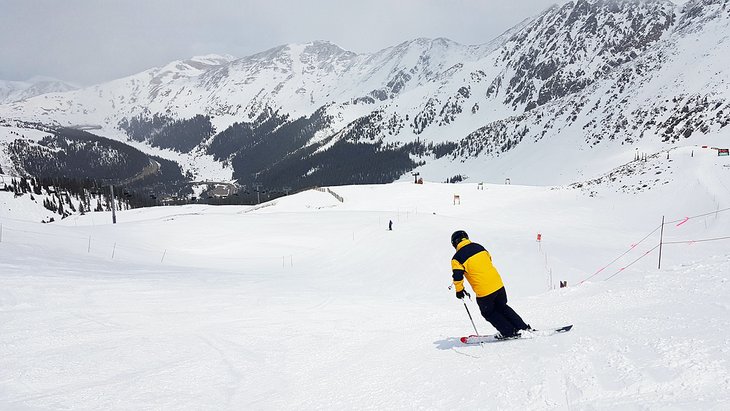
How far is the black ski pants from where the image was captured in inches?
287

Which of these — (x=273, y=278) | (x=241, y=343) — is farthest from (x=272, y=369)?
(x=273, y=278)

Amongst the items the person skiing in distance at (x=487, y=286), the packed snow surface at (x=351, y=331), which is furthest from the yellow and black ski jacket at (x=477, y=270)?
the packed snow surface at (x=351, y=331)

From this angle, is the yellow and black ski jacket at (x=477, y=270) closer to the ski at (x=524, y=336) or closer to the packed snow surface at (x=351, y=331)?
the ski at (x=524, y=336)

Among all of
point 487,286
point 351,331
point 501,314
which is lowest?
point 351,331

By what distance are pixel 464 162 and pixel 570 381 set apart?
170 m

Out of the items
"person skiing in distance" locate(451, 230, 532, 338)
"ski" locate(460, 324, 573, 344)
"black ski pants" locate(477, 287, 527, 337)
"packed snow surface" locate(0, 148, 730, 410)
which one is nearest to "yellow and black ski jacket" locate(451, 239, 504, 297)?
"person skiing in distance" locate(451, 230, 532, 338)

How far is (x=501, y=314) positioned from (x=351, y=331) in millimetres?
3618

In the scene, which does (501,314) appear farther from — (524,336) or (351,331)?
(351,331)

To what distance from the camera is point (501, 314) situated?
291 inches

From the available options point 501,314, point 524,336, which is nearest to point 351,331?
point 501,314

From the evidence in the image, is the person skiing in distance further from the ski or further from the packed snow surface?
the packed snow surface

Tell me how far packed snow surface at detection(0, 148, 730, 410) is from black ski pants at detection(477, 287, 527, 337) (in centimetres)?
34

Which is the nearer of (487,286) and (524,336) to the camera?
(524,336)

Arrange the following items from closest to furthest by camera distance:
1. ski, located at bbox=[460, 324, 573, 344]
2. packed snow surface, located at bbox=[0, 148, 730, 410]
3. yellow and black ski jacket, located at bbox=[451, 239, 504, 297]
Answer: packed snow surface, located at bbox=[0, 148, 730, 410]
ski, located at bbox=[460, 324, 573, 344]
yellow and black ski jacket, located at bbox=[451, 239, 504, 297]
